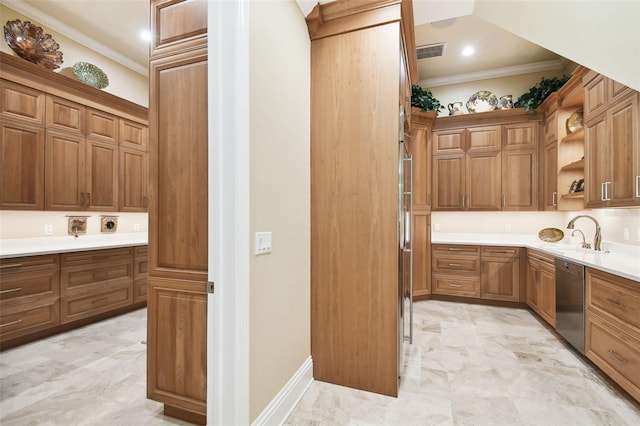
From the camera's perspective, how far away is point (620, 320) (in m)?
2.02

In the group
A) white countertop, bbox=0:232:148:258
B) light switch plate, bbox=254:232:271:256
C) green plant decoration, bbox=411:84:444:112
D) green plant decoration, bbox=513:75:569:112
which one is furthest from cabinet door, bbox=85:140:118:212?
green plant decoration, bbox=513:75:569:112

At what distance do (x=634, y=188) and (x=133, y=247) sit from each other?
5.11 meters

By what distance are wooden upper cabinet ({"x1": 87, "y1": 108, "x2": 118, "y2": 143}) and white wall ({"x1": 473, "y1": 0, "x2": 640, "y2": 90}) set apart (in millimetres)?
4204

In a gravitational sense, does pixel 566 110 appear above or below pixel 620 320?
above

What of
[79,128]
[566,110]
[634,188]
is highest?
[566,110]

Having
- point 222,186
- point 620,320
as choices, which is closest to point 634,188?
point 620,320

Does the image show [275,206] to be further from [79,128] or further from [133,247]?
[79,128]

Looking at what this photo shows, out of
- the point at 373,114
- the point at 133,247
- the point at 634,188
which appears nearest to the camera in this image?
the point at 373,114

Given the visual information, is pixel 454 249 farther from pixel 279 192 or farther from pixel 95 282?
pixel 95 282

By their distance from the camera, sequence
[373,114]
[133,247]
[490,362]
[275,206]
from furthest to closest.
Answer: [133,247]
[490,362]
[373,114]
[275,206]

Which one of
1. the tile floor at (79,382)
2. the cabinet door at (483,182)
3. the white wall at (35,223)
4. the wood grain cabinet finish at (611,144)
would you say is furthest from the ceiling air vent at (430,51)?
the white wall at (35,223)

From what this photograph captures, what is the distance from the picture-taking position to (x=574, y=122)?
3.54 metres

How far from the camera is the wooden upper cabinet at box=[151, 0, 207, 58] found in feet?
5.48

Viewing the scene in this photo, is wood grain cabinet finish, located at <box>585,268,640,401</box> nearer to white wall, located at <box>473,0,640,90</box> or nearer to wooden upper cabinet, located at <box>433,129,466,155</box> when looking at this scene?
white wall, located at <box>473,0,640,90</box>
